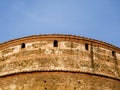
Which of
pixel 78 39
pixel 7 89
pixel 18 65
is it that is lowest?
pixel 7 89

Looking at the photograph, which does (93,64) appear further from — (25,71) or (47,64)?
(25,71)

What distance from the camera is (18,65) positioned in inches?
430

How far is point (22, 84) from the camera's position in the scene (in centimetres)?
1045

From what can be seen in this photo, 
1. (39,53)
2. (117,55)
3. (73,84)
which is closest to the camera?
(73,84)

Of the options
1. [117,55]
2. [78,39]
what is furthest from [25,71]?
[117,55]

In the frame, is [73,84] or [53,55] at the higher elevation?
[53,55]

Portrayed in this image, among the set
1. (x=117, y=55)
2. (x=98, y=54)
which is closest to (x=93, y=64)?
(x=98, y=54)

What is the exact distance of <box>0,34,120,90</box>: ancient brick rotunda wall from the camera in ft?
34.2

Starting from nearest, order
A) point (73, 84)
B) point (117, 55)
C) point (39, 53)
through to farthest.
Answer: point (73, 84)
point (39, 53)
point (117, 55)

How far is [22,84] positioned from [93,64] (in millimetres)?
2704

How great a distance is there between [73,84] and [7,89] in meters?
2.36

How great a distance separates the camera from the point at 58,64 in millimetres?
10648

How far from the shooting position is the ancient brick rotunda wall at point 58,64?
10422 millimetres

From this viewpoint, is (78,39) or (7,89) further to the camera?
(78,39)
